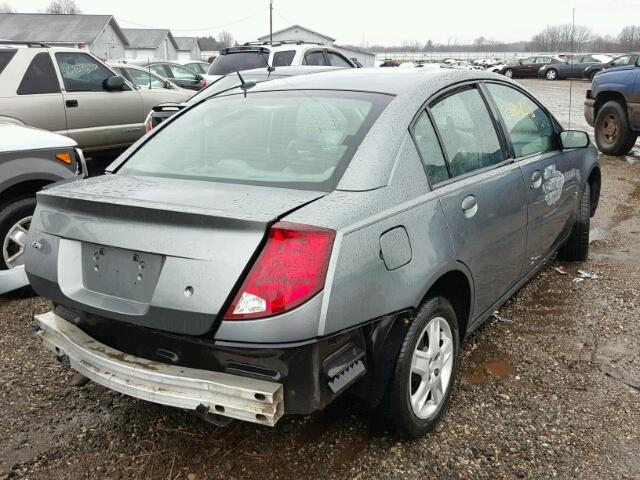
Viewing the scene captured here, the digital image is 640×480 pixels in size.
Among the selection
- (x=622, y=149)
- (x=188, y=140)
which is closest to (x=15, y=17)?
(x=622, y=149)

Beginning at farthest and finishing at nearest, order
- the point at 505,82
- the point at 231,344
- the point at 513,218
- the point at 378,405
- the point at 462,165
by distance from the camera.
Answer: the point at 505,82, the point at 513,218, the point at 462,165, the point at 378,405, the point at 231,344

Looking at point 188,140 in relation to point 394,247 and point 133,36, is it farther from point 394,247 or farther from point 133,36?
point 133,36

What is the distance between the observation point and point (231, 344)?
2080mm

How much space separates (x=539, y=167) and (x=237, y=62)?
7283 millimetres

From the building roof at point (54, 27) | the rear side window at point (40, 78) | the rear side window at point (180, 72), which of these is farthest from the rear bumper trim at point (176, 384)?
the building roof at point (54, 27)

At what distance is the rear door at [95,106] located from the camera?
765cm

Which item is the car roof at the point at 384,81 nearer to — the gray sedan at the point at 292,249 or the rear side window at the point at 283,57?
the gray sedan at the point at 292,249

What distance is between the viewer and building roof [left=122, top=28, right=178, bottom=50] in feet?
205

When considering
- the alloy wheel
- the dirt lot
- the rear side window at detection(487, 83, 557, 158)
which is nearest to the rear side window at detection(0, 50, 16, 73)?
the dirt lot

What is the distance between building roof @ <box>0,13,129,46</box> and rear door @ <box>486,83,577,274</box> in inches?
1960

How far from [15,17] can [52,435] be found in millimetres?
59858

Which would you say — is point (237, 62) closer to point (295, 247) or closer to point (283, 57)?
point (283, 57)

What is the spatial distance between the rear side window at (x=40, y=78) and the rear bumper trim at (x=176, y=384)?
5.67m

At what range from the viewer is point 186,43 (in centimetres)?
7788
